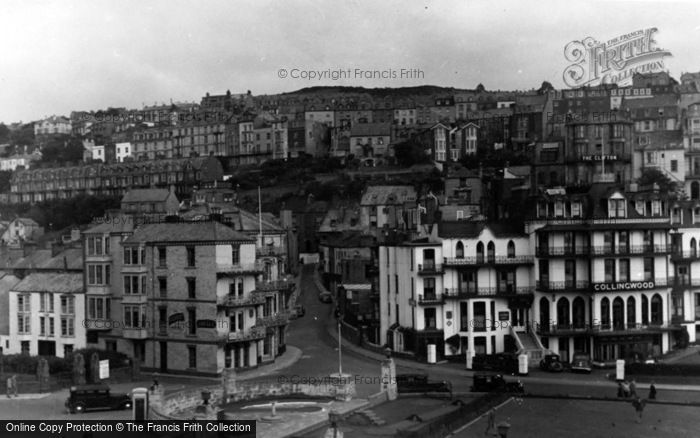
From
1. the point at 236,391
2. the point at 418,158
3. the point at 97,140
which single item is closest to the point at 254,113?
the point at 97,140

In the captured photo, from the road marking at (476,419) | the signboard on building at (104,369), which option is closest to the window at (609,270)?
the road marking at (476,419)

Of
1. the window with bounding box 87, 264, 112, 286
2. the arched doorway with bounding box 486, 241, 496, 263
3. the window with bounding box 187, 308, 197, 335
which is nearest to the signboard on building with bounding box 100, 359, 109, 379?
the window with bounding box 187, 308, 197, 335

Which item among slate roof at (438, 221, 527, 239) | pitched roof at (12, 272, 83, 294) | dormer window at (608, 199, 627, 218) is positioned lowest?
pitched roof at (12, 272, 83, 294)

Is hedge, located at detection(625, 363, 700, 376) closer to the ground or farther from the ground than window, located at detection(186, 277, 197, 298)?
closer to the ground

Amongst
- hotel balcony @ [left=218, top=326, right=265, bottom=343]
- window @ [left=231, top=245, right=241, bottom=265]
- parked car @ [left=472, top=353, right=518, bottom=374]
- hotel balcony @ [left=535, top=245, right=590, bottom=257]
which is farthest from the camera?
hotel balcony @ [left=535, top=245, right=590, bottom=257]

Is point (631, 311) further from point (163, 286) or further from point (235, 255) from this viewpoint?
point (163, 286)

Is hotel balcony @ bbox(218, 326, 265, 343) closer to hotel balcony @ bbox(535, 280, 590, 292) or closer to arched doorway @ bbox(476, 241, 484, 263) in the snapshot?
arched doorway @ bbox(476, 241, 484, 263)
